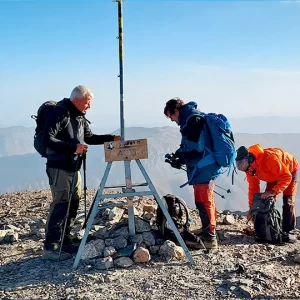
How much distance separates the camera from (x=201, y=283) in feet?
18.2

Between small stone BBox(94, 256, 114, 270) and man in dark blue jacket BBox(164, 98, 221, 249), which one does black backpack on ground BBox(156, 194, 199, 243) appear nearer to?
man in dark blue jacket BBox(164, 98, 221, 249)

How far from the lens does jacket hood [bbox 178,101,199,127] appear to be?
22.3 feet

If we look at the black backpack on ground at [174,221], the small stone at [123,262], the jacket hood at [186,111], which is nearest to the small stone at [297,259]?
the black backpack on ground at [174,221]

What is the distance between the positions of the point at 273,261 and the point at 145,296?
8.28ft

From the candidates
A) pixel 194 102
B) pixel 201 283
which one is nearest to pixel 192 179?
pixel 194 102

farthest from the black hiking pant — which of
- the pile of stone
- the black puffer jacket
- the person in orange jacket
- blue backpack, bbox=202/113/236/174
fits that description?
the person in orange jacket

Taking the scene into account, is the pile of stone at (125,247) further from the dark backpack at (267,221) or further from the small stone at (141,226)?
the dark backpack at (267,221)

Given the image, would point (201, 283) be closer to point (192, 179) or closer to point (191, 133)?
point (192, 179)

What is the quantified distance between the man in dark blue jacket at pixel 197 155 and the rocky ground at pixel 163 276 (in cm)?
63

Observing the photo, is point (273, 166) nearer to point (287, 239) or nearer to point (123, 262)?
point (287, 239)

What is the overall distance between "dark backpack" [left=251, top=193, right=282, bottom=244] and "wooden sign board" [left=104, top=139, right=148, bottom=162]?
2.86 meters

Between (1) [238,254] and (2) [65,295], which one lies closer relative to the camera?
(2) [65,295]

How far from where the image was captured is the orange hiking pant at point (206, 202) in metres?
6.86

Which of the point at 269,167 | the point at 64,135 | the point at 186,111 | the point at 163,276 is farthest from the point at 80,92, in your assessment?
the point at 269,167
